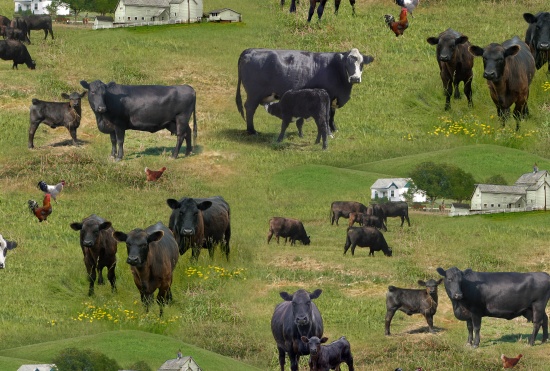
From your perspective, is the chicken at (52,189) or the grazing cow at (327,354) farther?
the chicken at (52,189)

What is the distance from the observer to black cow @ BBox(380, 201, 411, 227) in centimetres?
4547

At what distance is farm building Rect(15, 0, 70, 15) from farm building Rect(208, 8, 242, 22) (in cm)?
1904

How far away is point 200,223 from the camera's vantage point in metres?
40.6

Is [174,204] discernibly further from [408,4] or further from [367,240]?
[408,4]

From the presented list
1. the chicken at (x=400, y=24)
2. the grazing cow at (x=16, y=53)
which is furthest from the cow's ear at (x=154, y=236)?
the chicken at (x=400, y=24)

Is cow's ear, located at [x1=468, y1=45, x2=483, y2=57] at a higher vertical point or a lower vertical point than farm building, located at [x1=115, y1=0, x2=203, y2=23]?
higher

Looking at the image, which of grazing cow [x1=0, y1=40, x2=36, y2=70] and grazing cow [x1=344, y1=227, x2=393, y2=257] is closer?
grazing cow [x1=344, y1=227, x2=393, y2=257]

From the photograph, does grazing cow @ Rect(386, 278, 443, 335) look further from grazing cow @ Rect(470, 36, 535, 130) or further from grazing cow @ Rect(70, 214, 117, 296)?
grazing cow @ Rect(470, 36, 535, 130)

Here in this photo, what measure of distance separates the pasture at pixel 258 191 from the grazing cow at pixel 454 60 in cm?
78

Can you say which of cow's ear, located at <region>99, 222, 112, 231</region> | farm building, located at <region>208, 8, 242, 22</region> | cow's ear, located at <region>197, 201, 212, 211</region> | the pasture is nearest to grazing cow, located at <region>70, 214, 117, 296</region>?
cow's ear, located at <region>99, 222, 112, 231</region>

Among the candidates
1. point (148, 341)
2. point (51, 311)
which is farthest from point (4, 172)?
point (148, 341)

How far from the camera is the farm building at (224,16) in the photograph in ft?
230

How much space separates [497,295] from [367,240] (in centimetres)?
682

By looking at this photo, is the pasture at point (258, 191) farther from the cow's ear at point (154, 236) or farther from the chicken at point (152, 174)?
the cow's ear at point (154, 236)
